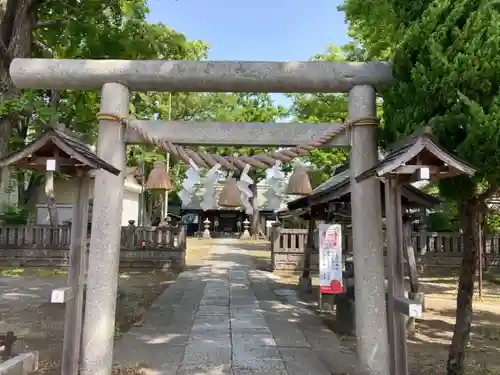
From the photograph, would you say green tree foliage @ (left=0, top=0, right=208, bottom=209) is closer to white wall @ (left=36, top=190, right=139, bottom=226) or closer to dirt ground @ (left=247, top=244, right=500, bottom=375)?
dirt ground @ (left=247, top=244, right=500, bottom=375)

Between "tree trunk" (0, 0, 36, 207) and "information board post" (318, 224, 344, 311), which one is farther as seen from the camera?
"information board post" (318, 224, 344, 311)

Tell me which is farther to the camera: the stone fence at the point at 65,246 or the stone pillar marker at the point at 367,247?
the stone fence at the point at 65,246

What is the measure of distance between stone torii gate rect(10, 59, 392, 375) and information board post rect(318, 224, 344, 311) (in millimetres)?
3826

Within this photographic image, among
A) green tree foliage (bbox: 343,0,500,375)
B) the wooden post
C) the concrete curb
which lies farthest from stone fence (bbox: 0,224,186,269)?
→ green tree foliage (bbox: 343,0,500,375)

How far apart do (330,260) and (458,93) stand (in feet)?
18.0

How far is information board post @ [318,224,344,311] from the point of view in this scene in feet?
29.6

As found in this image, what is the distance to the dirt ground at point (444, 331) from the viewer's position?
6.25 meters

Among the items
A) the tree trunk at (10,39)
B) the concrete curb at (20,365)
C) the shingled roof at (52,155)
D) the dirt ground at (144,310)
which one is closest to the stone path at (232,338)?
the dirt ground at (144,310)

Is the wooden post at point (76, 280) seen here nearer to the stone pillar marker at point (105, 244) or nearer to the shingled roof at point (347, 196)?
the stone pillar marker at point (105, 244)

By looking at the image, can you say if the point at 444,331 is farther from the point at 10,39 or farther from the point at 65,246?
the point at 65,246

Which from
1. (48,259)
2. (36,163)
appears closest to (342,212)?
(36,163)

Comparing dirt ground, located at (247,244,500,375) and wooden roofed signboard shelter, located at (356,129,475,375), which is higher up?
wooden roofed signboard shelter, located at (356,129,475,375)

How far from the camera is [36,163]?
459 cm

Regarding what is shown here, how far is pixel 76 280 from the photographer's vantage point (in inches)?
182
